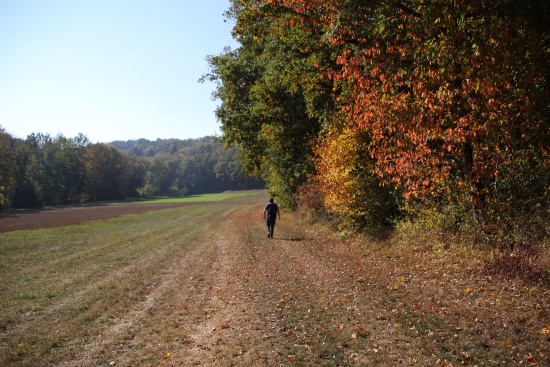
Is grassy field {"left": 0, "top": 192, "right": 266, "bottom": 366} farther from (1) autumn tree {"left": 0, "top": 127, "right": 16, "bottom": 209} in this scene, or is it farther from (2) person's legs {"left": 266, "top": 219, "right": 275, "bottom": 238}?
(1) autumn tree {"left": 0, "top": 127, "right": 16, "bottom": 209}

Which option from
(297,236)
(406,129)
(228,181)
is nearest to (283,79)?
(297,236)

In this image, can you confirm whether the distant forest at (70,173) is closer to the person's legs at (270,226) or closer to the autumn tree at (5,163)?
the autumn tree at (5,163)

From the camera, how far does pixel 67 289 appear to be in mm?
10547

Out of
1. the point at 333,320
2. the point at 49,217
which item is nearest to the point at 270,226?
the point at 333,320

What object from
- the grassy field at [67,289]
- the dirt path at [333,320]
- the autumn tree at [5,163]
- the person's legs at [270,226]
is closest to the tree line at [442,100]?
the dirt path at [333,320]

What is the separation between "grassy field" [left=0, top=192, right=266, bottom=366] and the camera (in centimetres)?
675

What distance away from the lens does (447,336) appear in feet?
20.2

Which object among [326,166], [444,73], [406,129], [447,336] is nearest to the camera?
[447,336]

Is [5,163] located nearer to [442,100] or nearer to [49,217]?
[49,217]

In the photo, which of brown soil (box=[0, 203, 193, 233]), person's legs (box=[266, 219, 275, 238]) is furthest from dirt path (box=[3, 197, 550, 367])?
brown soil (box=[0, 203, 193, 233])

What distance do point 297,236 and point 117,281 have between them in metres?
9.92

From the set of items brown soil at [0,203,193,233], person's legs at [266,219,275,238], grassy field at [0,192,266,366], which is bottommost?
brown soil at [0,203,193,233]

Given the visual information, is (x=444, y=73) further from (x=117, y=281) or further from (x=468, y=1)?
(x=117, y=281)

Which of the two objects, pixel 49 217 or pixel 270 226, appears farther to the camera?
pixel 49 217
